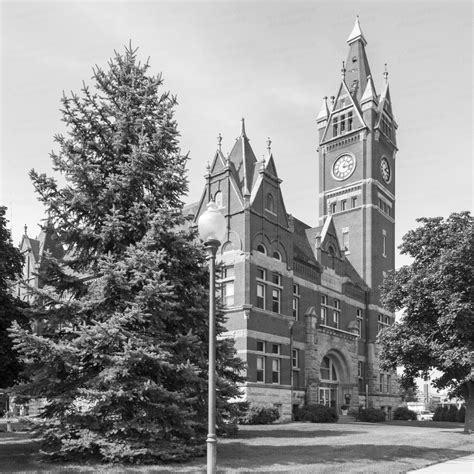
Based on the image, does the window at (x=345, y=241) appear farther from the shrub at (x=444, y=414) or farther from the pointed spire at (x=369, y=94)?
the shrub at (x=444, y=414)

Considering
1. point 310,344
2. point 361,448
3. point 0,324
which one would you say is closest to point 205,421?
point 361,448

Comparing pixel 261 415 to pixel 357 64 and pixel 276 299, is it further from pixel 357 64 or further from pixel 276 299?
pixel 357 64

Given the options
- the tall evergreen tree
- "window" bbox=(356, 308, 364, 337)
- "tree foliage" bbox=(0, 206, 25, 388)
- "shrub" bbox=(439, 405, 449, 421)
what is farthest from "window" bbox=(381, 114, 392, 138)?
"tree foliage" bbox=(0, 206, 25, 388)

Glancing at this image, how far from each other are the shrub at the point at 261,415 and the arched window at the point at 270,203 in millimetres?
12819

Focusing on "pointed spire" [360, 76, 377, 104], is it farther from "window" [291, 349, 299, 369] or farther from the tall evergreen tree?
the tall evergreen tree

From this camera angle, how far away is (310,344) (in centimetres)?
4050

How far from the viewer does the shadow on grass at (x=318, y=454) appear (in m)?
14.7

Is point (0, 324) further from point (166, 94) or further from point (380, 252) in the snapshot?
point (380, 252)

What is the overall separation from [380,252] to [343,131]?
12.8m

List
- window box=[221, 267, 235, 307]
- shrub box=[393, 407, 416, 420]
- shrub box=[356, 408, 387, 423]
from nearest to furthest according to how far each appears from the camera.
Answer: window box=[221, 267, 235, 307] → shrub box=[356, 408, 387, 423] → shrub box=[393, 407, 416, 420]

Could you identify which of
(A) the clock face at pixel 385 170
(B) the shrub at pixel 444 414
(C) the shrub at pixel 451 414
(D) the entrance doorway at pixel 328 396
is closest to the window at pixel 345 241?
(A) the clock face at pixel 385 170

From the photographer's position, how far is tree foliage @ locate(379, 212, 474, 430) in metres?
25.9

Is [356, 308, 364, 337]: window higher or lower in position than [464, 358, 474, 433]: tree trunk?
higher

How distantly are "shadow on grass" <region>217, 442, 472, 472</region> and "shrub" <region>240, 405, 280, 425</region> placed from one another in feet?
40.0
